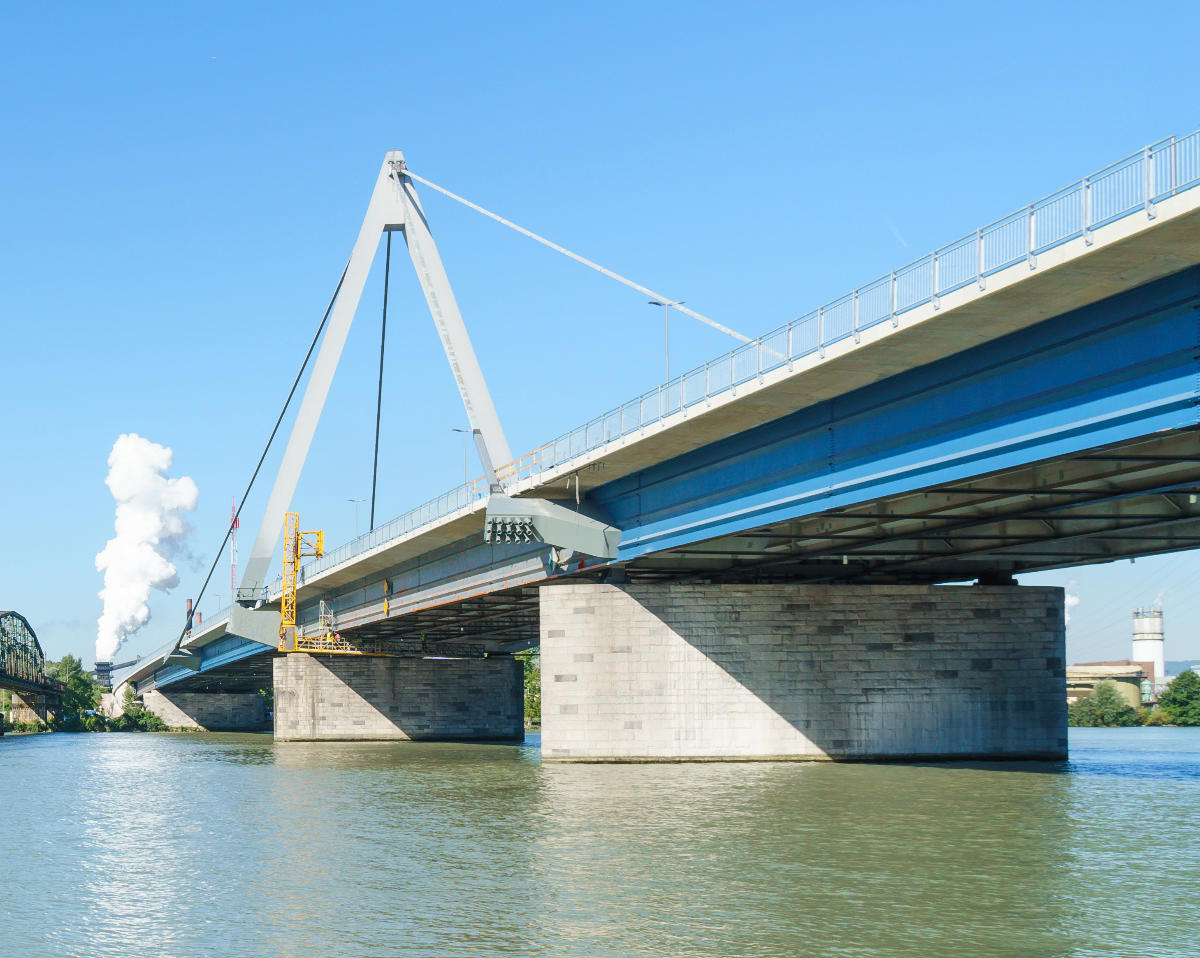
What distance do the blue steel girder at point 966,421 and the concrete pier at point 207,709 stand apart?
12105 centimetres

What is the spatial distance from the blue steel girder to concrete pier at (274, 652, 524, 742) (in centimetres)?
4630

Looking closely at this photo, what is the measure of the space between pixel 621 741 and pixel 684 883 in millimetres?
26865

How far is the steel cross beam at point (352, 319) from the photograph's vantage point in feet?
221

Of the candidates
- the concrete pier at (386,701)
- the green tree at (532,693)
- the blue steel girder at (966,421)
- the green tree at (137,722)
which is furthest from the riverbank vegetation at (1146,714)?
the blue steel girder at (966,421)

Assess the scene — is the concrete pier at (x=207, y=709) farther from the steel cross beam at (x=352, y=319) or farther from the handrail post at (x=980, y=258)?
the handrail post at (x=980, y=258)

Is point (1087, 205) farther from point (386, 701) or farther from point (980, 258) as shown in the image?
point (386, 701)

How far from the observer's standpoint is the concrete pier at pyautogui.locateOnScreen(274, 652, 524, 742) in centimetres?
8938

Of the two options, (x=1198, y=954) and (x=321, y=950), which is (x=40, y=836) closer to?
(x=321, y=950)

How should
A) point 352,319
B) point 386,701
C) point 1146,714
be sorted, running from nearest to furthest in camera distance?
point 352,319
point 386,701
point 1146,714

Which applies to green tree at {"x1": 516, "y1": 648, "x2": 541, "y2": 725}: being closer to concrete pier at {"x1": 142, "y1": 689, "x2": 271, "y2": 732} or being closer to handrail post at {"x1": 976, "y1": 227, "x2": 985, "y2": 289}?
concrete pier at {"x1": 142, "y1": 689, "x2": 271, "y2": 732}

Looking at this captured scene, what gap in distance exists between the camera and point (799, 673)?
5203cm

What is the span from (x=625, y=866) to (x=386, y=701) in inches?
2630

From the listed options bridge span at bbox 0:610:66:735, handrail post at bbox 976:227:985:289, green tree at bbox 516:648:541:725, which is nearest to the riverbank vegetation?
green tree at bbox 516:648:541:725

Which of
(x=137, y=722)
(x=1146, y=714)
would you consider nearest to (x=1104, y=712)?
(x=1146, y=714)
